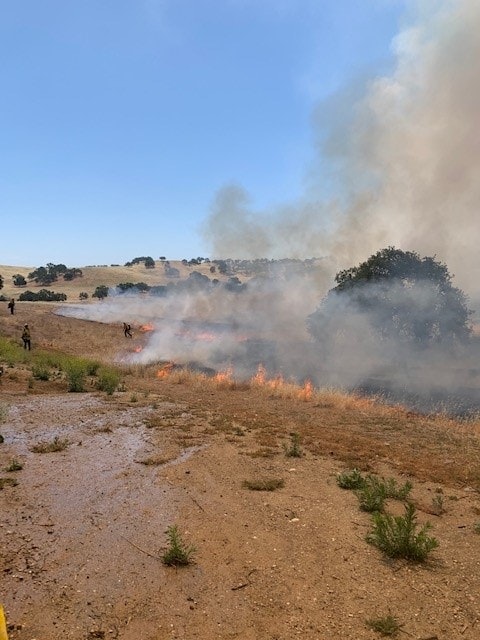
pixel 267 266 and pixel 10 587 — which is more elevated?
pixel 267 266

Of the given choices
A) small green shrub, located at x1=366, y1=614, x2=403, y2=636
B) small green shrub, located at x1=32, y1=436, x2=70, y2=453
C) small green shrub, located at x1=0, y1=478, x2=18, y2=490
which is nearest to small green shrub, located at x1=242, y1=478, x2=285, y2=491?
small green shrub, located at x1=366, y1=614, x2=403, y2=636

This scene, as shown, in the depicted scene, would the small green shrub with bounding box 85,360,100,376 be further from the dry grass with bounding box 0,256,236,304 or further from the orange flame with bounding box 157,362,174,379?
the dry grass with bounding box 0,256,236,304

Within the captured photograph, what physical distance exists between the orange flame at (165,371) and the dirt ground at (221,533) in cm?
1008

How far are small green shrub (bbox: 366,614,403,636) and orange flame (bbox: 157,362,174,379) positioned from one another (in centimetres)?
1931

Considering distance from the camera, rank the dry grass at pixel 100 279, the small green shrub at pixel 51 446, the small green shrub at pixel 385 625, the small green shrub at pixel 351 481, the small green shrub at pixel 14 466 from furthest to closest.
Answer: the dry grass at pixel 100 279 < the small green shrub at pixel 51 446 < the small green shrub at pixel 14 466 < the small green shrub at pixel 351 481 < the small green shrub at pixel 385 625

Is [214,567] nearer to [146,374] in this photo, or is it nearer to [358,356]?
[146,374]

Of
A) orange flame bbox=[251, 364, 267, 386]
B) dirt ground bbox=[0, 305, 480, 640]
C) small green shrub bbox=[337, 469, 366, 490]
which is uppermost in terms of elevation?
small green shrub bbox=[337, 469, 366, 490]

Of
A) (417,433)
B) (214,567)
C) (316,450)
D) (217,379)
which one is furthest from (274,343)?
(214,567)

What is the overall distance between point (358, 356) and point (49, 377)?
19.2 metres

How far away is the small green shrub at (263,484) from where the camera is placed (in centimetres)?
802

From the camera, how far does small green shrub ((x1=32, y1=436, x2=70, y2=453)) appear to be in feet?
31.7

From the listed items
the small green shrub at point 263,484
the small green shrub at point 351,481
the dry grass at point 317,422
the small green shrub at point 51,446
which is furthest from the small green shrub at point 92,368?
the small green shrub at point 351,481

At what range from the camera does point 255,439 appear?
37.7 ft

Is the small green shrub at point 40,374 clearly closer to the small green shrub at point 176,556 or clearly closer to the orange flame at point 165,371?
the orange flame at point 165,371
